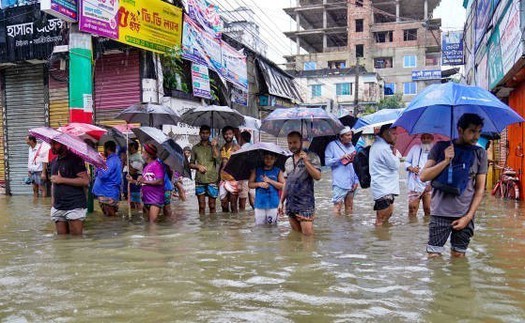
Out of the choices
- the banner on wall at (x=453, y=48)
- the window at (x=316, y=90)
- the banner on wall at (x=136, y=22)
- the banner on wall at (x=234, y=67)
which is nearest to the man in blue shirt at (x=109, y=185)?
the banner on wall at (x=136, y=22)

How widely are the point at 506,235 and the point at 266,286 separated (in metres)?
4.43

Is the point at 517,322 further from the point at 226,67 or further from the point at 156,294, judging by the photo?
the point at 226,67

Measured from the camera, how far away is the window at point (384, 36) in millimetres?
64438

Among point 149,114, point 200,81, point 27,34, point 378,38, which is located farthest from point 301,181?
point 378,38

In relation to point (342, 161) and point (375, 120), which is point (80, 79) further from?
point (375, 120)

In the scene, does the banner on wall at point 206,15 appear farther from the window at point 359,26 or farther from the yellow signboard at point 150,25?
the window at point 359,26

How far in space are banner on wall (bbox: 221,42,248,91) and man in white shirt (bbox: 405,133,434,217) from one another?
9.41 meters

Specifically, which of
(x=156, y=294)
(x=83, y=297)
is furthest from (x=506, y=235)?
(x=83, y=297)

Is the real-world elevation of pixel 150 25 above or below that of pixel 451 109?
above

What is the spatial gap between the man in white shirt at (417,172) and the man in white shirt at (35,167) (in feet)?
30.4

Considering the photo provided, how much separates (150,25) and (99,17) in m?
2.22

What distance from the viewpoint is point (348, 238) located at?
7.32 m

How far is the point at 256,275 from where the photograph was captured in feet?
17.0

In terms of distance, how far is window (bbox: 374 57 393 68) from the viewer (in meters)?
63.0
